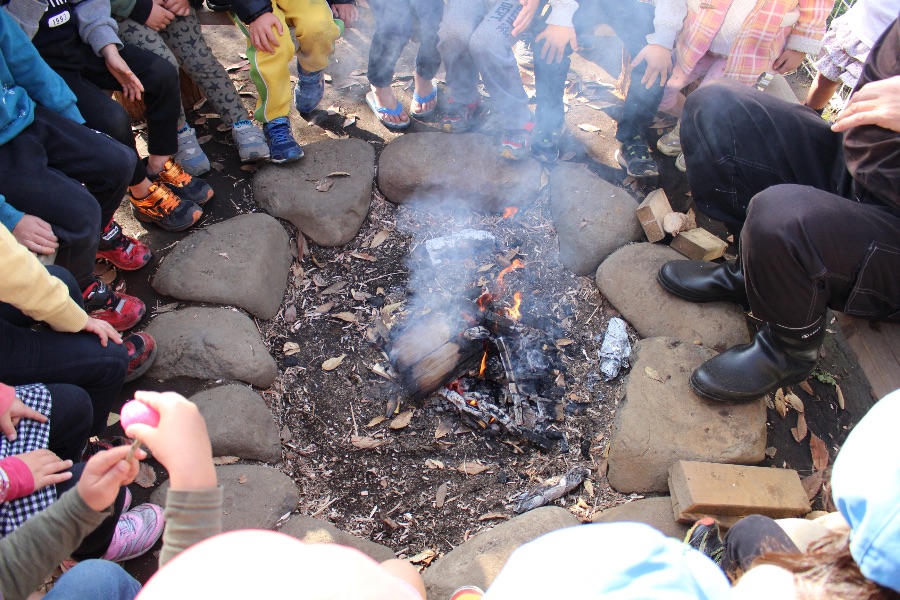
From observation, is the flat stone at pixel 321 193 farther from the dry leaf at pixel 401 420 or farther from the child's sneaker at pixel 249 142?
the dry leaf at pixel 401 420

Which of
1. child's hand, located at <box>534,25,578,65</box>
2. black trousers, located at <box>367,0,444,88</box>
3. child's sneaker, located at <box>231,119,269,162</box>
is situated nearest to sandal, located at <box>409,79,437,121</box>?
black trousers, located at <box>367,0,444,88</box>

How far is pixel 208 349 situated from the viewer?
2.81 m

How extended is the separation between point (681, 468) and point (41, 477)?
2436 mm

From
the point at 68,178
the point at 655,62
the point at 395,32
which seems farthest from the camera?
the point at 395,32

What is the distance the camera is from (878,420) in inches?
46.1

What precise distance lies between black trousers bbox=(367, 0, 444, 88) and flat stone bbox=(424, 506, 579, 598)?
123 inches

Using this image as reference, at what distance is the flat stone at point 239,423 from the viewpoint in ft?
8.41

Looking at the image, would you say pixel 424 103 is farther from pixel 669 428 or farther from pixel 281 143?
pixel 669 428

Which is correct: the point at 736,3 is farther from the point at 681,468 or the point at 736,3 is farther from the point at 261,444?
the point at 261,444

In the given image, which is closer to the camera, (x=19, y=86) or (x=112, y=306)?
(x=19, y=86)

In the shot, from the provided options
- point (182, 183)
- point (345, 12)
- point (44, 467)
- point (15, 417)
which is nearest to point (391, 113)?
point (345, 12)

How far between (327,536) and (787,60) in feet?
12.5

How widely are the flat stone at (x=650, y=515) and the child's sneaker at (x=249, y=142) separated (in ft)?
9.36

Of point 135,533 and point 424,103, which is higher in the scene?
point 424,103
